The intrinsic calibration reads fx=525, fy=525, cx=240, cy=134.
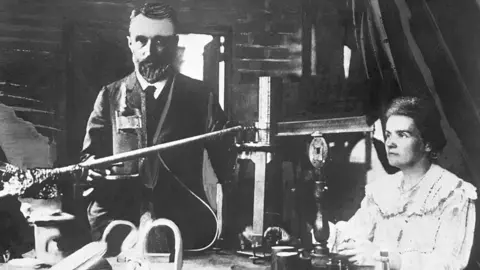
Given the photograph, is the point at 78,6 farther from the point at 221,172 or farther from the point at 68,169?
the point at 221,172

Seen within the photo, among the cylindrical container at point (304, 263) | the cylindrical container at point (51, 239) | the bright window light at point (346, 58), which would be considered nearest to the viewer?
the cylindrical container at point (51, 239)

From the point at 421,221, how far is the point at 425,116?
0.47 meters

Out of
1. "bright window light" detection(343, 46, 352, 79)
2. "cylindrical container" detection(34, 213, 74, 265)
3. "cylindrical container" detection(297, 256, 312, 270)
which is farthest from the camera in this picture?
"bright window light" detection(343, 46, 352, 79)

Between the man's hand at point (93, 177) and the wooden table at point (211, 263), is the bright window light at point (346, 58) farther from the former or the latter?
the man's hand at point (93, 177)

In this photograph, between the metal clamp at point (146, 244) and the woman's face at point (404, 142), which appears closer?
the metal clamp at point (146, 244)

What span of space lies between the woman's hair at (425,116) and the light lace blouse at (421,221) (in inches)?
4.3

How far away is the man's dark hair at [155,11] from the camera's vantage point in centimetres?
228

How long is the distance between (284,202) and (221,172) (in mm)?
312

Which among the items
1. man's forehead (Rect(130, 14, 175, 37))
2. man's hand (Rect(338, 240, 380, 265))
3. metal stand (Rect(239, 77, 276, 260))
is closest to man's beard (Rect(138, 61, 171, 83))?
man's forehead (Rect(130, 14, 175, 37))

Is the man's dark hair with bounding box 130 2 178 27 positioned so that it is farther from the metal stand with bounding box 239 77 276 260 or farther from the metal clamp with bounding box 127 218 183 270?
the metal clamp with bounding box 127 218 183 270

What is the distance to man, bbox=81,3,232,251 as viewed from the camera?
226 centimetres

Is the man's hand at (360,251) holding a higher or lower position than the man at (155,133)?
lower

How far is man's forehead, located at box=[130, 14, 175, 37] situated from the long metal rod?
48 centimetres

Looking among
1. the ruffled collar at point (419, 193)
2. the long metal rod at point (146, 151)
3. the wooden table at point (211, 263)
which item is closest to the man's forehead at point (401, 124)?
the ruffled collar at point (419, 193)
